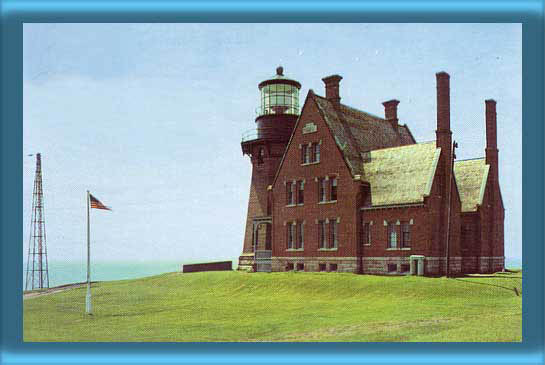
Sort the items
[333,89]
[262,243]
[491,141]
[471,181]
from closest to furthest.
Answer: [491,141], [471,181], [333,89], [262,243]

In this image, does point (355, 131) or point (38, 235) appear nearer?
point (38, 235)

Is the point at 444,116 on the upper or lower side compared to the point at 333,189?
upper

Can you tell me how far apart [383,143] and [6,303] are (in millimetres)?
30120

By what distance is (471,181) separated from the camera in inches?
1602

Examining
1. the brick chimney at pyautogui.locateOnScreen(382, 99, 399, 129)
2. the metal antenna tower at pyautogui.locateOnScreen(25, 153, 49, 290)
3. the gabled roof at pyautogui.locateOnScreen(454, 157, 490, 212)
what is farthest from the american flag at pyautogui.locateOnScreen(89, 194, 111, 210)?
the brick chimney at pyautogui.locateOnScreen(382, 99, 399, 129)

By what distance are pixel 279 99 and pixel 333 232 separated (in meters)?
12.8

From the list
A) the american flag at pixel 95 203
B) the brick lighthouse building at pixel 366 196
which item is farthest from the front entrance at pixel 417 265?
the american flag at pixel 95 203

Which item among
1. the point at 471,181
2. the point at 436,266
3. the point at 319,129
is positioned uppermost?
the point at 319,129

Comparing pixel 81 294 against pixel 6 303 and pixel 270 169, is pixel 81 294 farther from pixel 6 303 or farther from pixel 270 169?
pixel 270 169

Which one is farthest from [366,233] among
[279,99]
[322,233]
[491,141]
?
[279,99]

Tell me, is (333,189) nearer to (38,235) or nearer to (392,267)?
(392,267)

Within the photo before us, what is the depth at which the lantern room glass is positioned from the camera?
47656 mm

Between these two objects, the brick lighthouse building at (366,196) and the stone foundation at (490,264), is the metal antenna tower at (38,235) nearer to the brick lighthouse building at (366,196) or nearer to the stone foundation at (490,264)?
the brick lighthouse building at (366,196)

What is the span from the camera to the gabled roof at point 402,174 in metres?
36.4
